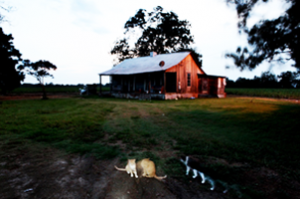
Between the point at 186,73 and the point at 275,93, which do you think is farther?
the point at 186,73

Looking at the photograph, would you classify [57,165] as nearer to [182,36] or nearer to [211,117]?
[211,117]

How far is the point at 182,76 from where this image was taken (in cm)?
2278

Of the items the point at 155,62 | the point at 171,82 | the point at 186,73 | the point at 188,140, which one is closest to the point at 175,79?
the point at 171,82

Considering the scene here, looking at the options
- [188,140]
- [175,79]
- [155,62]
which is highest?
[155,62]

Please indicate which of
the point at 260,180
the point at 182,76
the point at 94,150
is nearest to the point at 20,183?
the point at 94,150

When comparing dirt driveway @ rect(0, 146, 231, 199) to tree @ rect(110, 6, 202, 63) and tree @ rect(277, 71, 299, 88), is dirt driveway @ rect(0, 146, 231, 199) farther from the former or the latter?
tree @ rect(110, 6, 202, 63)

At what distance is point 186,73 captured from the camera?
23281mm

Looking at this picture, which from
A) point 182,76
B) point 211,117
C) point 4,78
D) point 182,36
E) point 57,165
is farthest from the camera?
point 182,36

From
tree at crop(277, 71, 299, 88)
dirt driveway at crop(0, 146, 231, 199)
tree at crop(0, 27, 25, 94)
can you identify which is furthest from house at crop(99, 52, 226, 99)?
dirt driveway at crop(0, 146, 231, 199)

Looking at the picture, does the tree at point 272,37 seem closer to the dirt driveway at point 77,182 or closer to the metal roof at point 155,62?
the dirt driveway at point 77,182

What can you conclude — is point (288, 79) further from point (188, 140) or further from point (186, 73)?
point (186, 73)

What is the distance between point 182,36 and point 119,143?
38327 mm

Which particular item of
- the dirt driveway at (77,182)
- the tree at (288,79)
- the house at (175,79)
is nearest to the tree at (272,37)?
the tree at (288,79)

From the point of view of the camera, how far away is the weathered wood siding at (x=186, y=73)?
22375 millimetres
